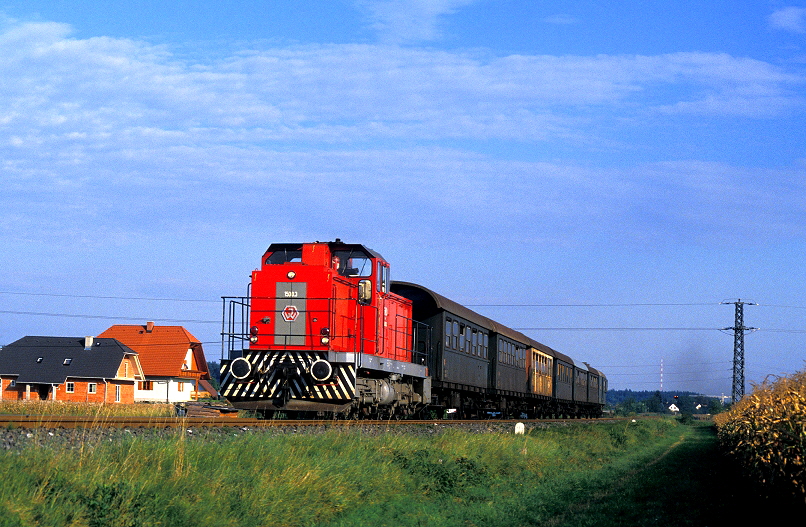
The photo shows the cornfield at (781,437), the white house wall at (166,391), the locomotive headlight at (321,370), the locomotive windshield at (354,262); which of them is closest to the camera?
the cornfield at (781,437)

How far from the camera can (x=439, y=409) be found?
88.1 ft

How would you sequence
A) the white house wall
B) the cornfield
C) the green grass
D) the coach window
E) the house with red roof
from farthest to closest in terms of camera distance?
1. the house with red roof
2. the white house wall
3. the coach window
4. the cornfield
5. the green grass

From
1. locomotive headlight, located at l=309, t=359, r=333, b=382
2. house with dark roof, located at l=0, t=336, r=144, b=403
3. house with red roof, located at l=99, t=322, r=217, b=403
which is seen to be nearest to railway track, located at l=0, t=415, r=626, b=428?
locomotive headlight, located at l=309, t=359, r=333, b=382

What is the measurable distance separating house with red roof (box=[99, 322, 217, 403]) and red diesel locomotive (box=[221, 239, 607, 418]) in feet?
146

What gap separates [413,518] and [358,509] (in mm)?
855

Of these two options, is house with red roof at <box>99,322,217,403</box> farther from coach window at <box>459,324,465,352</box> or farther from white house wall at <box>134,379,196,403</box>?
coach window at <box>459,324,465,352</box>

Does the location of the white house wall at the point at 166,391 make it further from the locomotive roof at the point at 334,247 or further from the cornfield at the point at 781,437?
the cornfield at the point at 781,437

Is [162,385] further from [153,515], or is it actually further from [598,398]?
[153,515]

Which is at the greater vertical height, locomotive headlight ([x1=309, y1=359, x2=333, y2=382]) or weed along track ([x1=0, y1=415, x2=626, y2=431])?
locomotive headlight ([x1=309, y1=359, x2=333, y2=382])

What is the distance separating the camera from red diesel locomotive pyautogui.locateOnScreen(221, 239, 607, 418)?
17.0 metres

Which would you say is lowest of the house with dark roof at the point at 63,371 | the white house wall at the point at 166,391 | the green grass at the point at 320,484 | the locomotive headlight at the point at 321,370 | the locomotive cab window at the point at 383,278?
the white house wall at the point at 166,391

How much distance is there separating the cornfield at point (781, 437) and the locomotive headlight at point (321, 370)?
8165 mm

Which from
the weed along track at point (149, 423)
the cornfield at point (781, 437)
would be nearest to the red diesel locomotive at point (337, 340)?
the weed along track at point (149, 423)

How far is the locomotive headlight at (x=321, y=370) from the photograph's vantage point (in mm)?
16453
